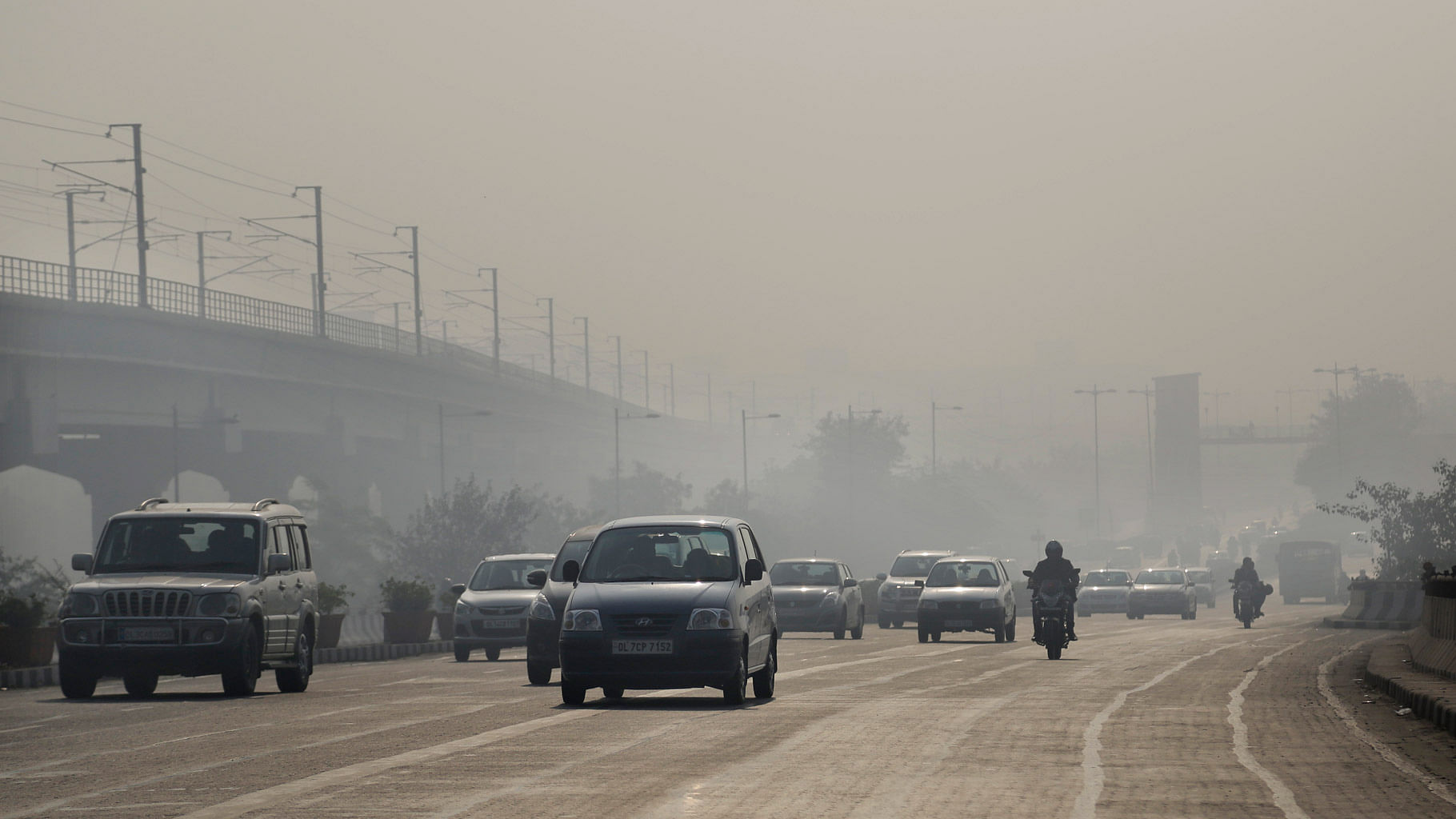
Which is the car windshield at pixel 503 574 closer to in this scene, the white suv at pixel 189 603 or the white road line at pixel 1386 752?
the white suv at pixel 189 603

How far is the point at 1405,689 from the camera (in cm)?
1739

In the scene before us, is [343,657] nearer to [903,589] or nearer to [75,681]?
[75,681]

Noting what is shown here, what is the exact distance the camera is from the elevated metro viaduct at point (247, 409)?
5428 centimetres

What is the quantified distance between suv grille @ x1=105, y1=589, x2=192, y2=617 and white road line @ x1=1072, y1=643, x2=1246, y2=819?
9.51m

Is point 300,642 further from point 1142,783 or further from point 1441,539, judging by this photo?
point 1441,539

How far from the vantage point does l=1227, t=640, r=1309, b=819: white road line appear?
32.4 feet

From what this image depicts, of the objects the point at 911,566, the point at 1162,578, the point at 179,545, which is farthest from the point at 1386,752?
the point at 1162,578

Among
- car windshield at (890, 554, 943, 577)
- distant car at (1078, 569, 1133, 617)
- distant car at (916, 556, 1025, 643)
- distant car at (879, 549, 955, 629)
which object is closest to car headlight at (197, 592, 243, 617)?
distant car at (916, 556, 1025, 643)

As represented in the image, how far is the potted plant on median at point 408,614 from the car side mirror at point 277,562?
51.7 ft

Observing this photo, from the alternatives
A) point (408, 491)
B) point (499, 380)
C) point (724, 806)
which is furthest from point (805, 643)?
point (408, 491)

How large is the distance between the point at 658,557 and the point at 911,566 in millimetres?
27806

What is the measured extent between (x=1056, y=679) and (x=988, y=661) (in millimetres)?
4381

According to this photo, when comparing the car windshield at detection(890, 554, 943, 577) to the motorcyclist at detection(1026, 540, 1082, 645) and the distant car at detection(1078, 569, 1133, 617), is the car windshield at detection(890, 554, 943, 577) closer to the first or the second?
the distant car at detection(1078, 569, 1133, 617)

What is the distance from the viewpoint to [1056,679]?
836 inches
